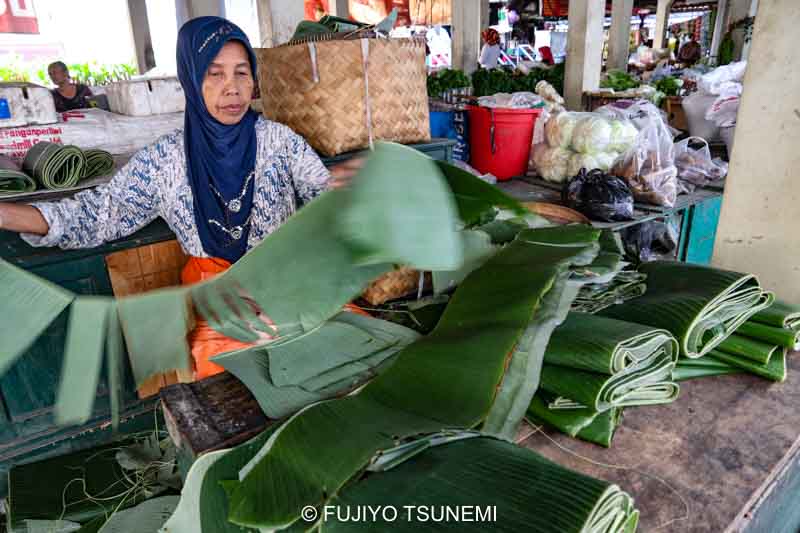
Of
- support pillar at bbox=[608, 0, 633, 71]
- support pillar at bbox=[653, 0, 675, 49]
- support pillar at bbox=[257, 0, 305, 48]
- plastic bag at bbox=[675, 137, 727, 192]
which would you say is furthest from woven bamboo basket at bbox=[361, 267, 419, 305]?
support pillar at bbox=[653, 0, 675, 49]

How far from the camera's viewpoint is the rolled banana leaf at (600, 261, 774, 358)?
107cm

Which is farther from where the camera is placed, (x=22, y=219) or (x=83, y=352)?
(x=22, y=219)

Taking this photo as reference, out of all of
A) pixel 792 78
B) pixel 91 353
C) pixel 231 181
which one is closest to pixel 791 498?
pixel 792 78

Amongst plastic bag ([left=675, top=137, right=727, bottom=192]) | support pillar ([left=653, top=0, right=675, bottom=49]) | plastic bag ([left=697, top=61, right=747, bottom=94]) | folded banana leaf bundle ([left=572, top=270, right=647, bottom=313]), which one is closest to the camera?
folded banana leaf bundle ([left=572, top=270, right=647, bottom=313])

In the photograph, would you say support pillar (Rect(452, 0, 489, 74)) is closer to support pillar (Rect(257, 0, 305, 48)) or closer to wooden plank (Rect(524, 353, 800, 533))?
support pillar (Rect(257, 0, 305, 48))

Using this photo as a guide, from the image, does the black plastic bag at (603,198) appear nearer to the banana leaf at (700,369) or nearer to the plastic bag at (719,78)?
the banana leaf at (700,369)

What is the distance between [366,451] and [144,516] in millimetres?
800

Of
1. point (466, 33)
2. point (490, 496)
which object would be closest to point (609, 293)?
point (490, 496)

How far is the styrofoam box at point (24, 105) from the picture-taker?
2.27 metres

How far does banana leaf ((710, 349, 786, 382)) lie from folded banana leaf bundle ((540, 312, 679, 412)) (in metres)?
0.21

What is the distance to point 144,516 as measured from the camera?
122cm

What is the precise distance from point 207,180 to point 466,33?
29.8 feet

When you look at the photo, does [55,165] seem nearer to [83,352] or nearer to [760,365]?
[83,352]

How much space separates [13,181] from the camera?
1.99 meters
